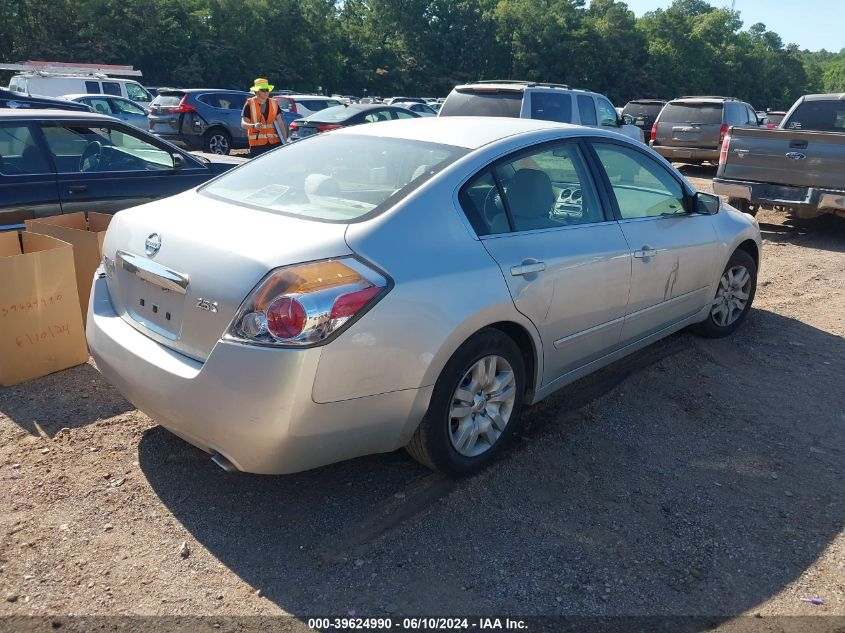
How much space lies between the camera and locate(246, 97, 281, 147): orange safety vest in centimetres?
1104

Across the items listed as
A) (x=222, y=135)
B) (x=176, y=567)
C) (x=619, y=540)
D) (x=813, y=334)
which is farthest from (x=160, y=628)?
(x=222, y=135)

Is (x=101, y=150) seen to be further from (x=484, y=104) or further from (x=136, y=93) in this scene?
(x=136, y=93)

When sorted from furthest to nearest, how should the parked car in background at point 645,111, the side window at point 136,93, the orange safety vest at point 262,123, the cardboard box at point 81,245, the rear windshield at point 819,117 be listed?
the parked car in background at point 645,111, the side window at point 136,93, the orange safety vest at point 262,123, the rear windshield at point 819,117, the cardboard box at point 81,245

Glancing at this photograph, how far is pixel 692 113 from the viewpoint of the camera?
53.8 feet

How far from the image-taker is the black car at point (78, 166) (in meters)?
5.45

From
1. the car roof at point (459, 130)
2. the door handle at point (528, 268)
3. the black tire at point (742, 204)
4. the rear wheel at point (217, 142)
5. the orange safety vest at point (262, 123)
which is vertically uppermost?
the car roof at point (459, 130)

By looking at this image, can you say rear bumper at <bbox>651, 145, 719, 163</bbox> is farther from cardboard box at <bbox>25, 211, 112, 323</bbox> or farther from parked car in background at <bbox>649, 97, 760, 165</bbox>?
cardboard box at <bbox>25, 211, 112, 323</bbox>

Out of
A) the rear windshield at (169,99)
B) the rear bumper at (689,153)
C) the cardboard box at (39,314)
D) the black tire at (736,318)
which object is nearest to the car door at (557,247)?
the black tire at (736,318)

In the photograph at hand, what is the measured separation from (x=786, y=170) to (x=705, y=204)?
193 inches

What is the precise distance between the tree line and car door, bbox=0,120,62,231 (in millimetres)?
40367

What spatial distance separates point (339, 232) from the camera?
2.95m

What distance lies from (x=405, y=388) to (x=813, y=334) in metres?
4.21

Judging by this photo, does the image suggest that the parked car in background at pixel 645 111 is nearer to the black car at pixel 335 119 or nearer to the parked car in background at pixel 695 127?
the parked car in background at pixel 695 127

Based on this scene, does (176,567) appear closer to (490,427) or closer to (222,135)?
(490,427)
